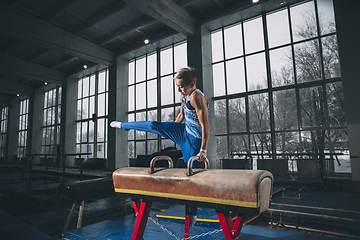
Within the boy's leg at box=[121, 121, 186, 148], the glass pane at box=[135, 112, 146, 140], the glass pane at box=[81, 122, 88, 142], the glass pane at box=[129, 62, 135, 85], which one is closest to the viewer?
the boy's leg at box=[121, 121, 186, 148]

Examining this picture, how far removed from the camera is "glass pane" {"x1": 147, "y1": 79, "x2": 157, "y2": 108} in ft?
33.8

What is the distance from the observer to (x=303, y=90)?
6883 mm

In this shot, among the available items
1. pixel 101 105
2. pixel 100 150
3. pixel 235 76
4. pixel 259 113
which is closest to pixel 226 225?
pixel 259 113

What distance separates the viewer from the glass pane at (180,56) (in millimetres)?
9609

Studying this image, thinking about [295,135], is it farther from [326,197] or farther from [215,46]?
[215,46]

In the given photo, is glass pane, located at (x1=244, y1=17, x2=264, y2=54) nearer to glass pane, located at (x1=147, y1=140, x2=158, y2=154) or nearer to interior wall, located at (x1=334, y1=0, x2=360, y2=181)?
interior wall, located at (x1=334, y1=0, x2=360, y2=181)

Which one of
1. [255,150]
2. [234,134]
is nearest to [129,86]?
[234,134]

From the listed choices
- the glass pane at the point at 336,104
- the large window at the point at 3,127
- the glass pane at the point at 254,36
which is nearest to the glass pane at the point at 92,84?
the glass pane at the point at 254,36

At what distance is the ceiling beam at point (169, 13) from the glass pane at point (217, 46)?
1.01 metres

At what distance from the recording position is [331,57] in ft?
21.2

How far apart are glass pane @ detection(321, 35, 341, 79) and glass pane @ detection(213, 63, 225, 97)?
3.31 m

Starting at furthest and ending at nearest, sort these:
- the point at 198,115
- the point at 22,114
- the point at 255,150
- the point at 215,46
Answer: the point at 215,46, the point at 255,150, the point at 22,114, the point at 198,115

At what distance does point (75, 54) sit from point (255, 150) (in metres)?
8.28

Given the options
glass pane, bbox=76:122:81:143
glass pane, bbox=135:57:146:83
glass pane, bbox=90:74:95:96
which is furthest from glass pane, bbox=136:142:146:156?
glass pane, bbox=90:74:95:96
